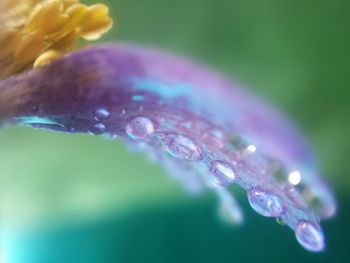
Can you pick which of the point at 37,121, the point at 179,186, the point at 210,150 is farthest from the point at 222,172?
the point at 179,186

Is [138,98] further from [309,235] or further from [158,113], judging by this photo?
[309,235]

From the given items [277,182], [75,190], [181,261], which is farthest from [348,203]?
[277,182]

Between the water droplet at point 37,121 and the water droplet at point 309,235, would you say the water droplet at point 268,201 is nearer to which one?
the water droplet at point 309,235

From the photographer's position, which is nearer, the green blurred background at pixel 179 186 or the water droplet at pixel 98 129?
the water droplet at pixel 98 129

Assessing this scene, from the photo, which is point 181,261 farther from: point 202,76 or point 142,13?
point 202,76

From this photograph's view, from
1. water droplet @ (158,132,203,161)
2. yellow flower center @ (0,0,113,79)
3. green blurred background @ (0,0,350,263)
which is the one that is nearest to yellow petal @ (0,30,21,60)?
yellow flower center @ (0,0,113,79)

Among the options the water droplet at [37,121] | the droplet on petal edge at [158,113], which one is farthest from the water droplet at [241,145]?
the water droplet at [37,121]
